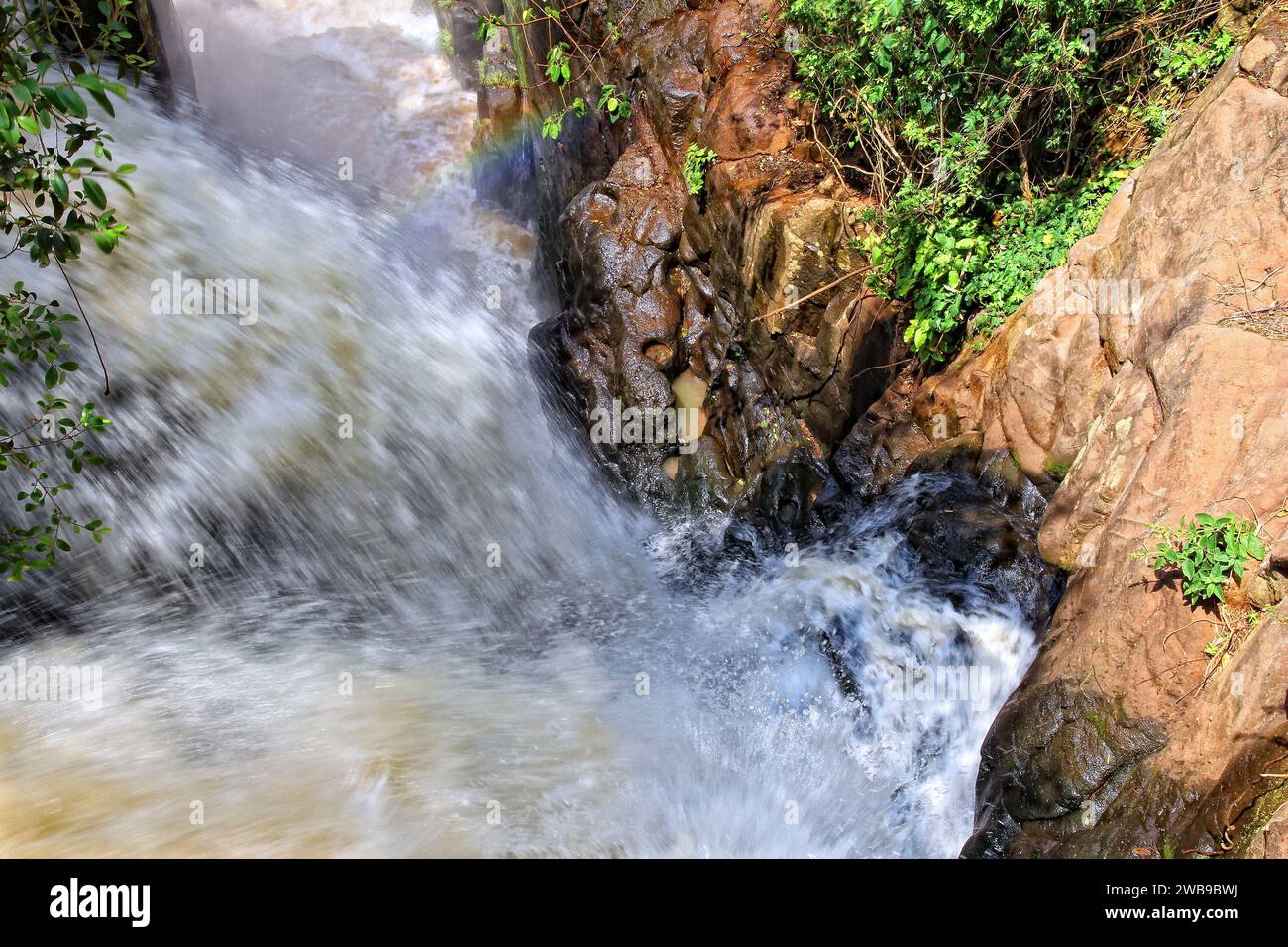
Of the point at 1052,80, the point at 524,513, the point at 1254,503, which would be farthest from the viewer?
the point at 524,513

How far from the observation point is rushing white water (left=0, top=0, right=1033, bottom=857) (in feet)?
13.4

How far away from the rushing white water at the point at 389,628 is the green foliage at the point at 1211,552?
1.40 meters

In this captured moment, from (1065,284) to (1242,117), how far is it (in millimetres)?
1236

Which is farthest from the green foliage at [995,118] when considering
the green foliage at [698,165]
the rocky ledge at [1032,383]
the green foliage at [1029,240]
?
the green foliage at [698,165]

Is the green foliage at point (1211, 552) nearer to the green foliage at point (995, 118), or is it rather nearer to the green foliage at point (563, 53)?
the green foliage at point (995, 118)

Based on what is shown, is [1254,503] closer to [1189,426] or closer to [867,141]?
[1189,426]

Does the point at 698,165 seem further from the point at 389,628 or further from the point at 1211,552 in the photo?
the point at 1211,552

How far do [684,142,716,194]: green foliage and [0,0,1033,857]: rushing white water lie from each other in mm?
2445

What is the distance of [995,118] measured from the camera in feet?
19.4

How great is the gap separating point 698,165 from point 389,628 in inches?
184

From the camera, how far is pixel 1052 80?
5809 millimetres

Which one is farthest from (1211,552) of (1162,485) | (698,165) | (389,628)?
(698,165)

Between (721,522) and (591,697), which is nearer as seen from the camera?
(591,697)

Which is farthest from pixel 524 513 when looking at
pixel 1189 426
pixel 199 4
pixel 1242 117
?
pixel 199 4
